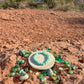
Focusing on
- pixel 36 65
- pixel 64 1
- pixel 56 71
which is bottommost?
pixel 56 71

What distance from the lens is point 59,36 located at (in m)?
4.10

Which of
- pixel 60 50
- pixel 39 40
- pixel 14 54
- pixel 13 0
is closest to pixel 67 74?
pixel 60 50

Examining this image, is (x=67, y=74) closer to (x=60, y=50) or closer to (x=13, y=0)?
(x=60, y=50)

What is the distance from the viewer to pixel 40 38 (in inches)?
156

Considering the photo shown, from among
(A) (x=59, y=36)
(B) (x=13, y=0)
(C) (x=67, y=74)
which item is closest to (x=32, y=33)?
(A) (x=59, y=36)

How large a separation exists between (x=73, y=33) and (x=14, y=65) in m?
2.98

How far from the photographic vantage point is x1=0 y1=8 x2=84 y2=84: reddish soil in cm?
217

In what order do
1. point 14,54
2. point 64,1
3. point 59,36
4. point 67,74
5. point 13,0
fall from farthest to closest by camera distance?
point 64,1 < point 13,0 < point 59,36 < point 14,54 < point 67,74

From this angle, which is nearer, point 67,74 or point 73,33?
point 67,74

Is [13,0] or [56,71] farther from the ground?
[13,0]

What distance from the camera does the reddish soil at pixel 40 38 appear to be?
217 centimetres

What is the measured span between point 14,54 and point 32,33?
187 cm

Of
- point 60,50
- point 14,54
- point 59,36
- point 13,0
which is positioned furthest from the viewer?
point 13,0

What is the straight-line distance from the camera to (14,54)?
8.54 ft
